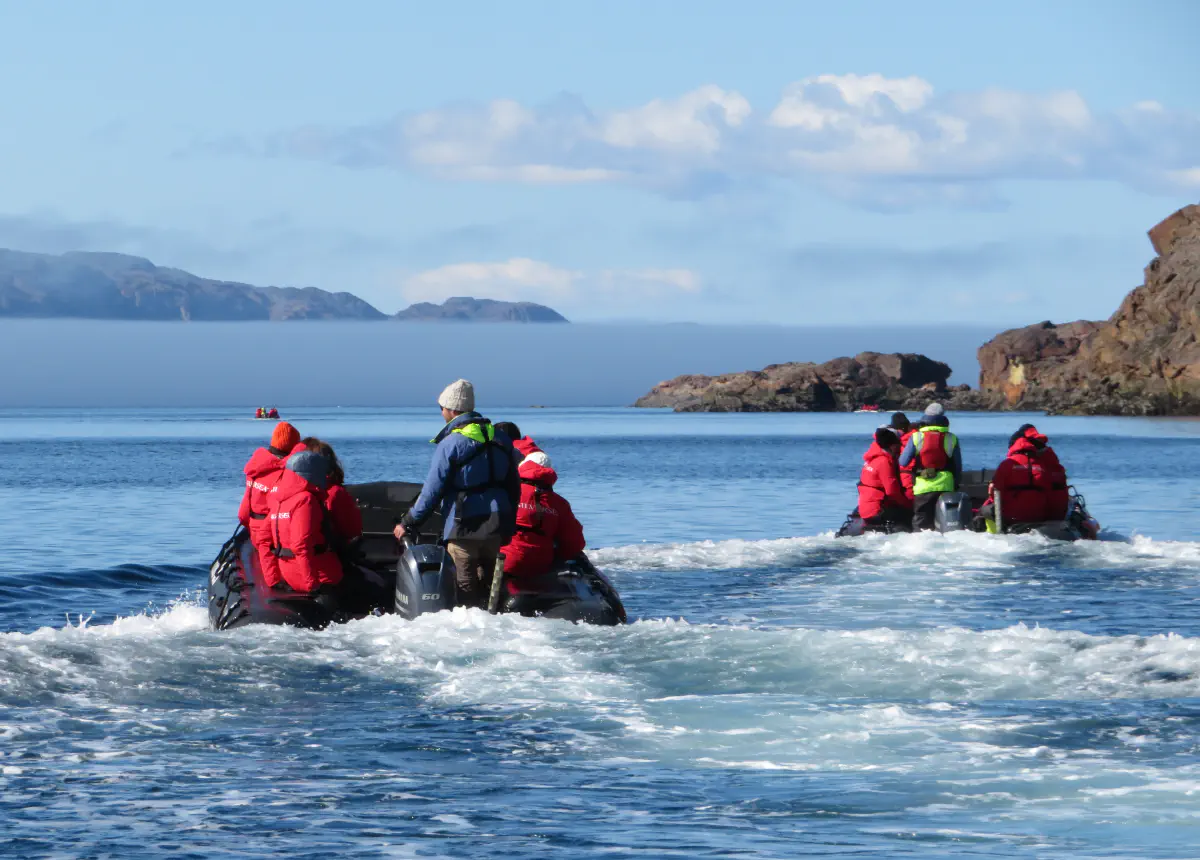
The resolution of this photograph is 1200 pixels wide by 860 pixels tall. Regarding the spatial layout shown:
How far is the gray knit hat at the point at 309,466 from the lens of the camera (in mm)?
13664

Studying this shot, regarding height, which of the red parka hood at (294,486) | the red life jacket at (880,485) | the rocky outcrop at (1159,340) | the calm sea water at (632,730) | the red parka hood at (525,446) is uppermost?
the rocky outcrop at (1159,340)

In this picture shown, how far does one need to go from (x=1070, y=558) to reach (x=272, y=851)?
18354mm

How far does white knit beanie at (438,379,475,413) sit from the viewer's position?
1352cm

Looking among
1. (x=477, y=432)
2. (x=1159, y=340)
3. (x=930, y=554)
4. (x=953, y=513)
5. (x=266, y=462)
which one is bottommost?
(x=930, y=554)

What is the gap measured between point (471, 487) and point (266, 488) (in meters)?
2.11

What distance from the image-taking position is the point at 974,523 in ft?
80.4

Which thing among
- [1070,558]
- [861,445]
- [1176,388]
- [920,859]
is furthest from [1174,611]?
[1176,388]

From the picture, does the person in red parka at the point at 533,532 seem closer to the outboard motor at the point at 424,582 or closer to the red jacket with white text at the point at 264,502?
the outboard motor at the point at 424,582

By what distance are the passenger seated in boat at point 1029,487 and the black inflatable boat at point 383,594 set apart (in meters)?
10.8

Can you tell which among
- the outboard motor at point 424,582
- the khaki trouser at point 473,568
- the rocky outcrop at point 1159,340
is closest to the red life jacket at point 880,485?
the khaki trouser at point 473,568

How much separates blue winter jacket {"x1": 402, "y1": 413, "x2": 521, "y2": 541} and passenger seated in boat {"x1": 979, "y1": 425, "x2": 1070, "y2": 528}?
12237mm

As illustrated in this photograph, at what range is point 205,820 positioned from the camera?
7.90 metres

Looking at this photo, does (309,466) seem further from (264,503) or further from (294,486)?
(264,503)

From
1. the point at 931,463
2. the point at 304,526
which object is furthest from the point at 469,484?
the point at 931,463
